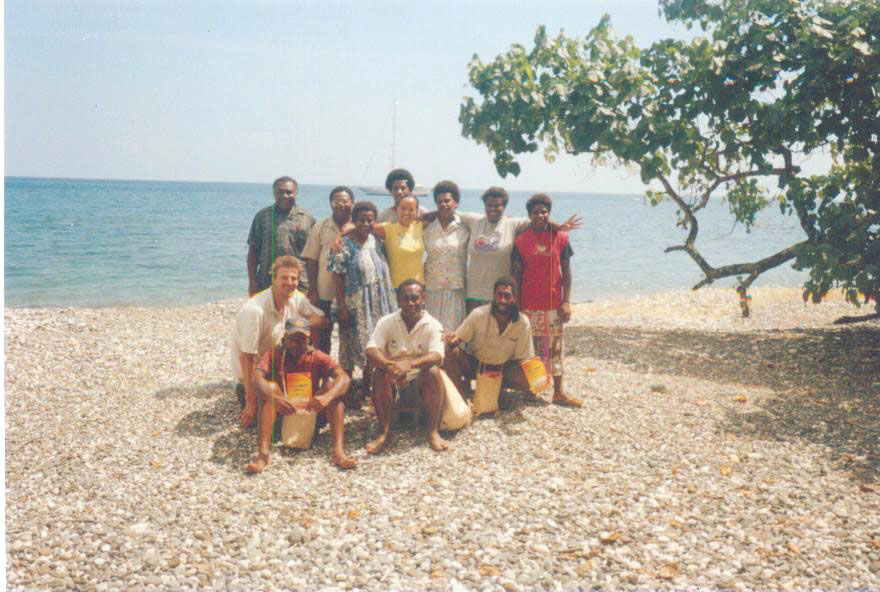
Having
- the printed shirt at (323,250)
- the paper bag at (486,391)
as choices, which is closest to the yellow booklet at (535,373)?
the paper bag at (486,391)

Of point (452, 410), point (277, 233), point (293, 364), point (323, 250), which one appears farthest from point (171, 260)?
point (452, 410)

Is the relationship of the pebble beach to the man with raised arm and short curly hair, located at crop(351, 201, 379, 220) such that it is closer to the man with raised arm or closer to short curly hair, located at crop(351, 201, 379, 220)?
the man with raised arm

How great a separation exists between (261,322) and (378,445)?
128 centimetres

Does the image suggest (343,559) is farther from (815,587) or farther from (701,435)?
(701,435)

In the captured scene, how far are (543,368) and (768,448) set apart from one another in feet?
5.81

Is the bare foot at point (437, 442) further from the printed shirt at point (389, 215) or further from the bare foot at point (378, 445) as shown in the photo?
the printed shirt at point (389, 215)

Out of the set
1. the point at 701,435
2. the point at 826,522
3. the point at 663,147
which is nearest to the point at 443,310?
the point at 701,435

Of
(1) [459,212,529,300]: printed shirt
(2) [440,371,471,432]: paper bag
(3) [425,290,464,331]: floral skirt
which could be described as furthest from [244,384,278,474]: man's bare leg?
(1) [459,212,529,300]: printed shirt

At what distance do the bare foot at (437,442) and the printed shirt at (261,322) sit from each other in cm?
137

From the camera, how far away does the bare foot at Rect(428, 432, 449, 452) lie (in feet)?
16.3

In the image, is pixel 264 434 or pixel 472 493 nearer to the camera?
pixel 472 493

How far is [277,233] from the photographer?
5906mm

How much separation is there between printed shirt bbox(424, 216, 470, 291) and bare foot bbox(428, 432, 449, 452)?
1281 millimetres

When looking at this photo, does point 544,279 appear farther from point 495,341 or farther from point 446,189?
point 446,189
